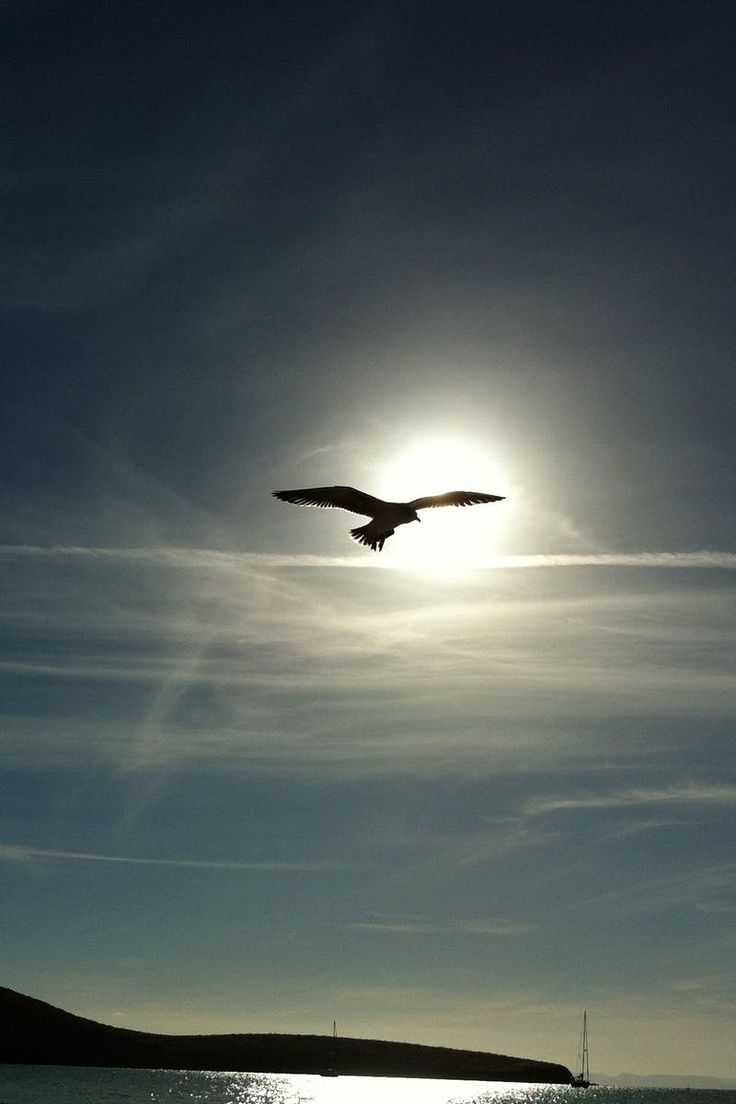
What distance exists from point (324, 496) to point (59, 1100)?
118 metres

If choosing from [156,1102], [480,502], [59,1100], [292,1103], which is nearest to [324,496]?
[480,502]

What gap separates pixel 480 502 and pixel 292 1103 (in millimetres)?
186628

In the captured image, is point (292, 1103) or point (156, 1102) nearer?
point (156, 1102)

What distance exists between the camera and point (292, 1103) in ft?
651

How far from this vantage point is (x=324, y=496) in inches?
1420

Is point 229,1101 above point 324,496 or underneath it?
underneath

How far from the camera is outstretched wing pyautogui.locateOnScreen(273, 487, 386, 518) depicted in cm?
3556

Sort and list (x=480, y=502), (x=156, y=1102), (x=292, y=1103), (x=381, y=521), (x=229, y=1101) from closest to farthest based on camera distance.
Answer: (x=381, y=521), (x=480, y=502), (x=156, y=1102), (x=229, y=1101), (x=292, y=1103)

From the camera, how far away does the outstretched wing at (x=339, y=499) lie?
35562mm

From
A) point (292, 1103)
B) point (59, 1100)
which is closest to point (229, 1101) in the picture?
point (292, 1103)

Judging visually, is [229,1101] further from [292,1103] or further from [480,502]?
[480,502]

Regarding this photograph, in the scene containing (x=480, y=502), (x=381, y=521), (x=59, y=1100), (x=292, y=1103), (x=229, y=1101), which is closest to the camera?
(x=381, y=521)

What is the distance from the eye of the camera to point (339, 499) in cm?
3616

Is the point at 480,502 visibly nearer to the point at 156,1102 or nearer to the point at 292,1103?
the point at 156,1102
